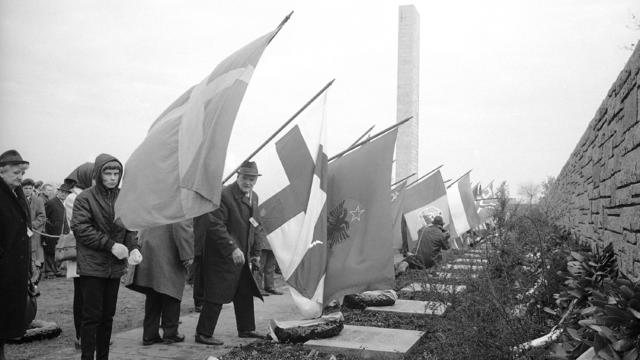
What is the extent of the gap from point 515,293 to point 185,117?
3.31 metres

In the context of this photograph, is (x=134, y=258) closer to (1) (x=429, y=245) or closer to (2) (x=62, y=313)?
(2) (x=62, y=313)

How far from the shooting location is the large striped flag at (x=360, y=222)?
6.13 meters

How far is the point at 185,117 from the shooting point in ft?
16.3

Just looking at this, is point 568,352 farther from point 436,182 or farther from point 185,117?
point 436,182

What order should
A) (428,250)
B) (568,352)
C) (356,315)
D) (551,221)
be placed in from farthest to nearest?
(551,221) → (428,250) → (356,315) → (568,352)

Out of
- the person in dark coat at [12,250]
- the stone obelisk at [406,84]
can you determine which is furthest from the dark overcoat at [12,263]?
the stone obelisk at [406,84]

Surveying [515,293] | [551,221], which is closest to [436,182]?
[551,221]

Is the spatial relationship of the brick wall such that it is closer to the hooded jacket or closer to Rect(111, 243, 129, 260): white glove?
Rect(111, 243, 129, 260): white glove

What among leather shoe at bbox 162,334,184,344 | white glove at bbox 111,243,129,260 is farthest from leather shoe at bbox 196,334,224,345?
white glove at bbox 111,243,129,260

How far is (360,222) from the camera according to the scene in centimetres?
627

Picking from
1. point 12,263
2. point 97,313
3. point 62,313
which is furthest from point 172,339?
point 62,313

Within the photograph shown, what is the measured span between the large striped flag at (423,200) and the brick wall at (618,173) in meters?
6.04

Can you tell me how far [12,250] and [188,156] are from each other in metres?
1.38

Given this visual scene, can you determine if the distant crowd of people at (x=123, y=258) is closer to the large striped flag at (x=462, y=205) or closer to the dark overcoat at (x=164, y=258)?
the dark overcoat at (x=164, y=258)
